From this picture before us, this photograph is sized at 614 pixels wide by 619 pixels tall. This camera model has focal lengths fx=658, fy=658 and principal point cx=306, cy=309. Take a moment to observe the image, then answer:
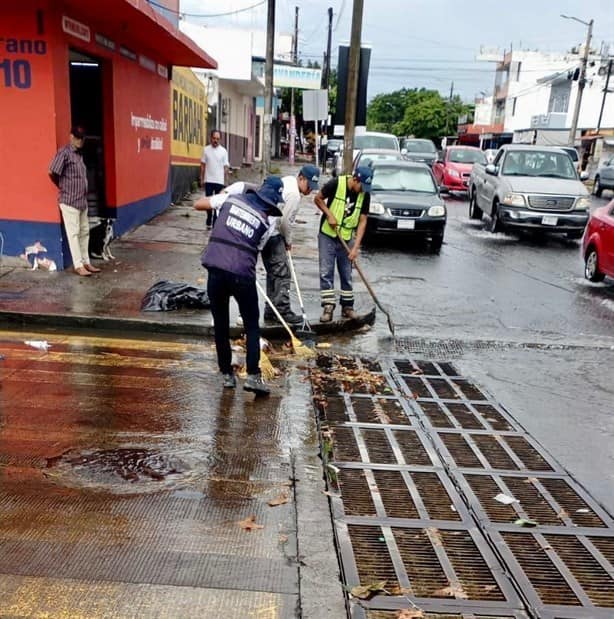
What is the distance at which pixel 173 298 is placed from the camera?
295 inches

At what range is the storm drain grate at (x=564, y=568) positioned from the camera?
120 inches

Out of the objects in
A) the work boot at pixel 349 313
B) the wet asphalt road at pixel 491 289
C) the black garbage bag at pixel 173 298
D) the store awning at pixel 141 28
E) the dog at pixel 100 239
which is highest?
the store awning at pixel 141 28

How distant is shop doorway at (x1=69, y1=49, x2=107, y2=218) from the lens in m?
11.4

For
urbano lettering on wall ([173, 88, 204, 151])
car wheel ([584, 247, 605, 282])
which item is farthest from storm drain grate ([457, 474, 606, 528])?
urbano lettering on wall ([173, 88, 204, 151])

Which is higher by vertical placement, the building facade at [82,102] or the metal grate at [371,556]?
the building facade at [82,102]

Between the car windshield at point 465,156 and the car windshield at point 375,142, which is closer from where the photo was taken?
the car windshield at point 375,142

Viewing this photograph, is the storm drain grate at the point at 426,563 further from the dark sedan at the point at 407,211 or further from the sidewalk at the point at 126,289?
the dark sedan at the point at 407,211

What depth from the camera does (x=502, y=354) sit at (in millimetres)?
7152

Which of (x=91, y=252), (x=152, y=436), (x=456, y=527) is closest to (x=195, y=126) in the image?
(x=91, y=252)

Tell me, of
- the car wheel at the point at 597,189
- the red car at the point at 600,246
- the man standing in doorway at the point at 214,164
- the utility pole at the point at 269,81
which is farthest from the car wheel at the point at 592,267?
the car wheel at the point at 597,189

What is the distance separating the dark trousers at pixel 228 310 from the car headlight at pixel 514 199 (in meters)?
10.3

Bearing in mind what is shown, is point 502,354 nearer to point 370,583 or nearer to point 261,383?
point 261,383

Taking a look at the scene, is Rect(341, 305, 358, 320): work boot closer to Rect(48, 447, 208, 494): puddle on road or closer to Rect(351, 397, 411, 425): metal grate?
Rect(351, 397, 411, 425): metal grate

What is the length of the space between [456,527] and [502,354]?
385cm
